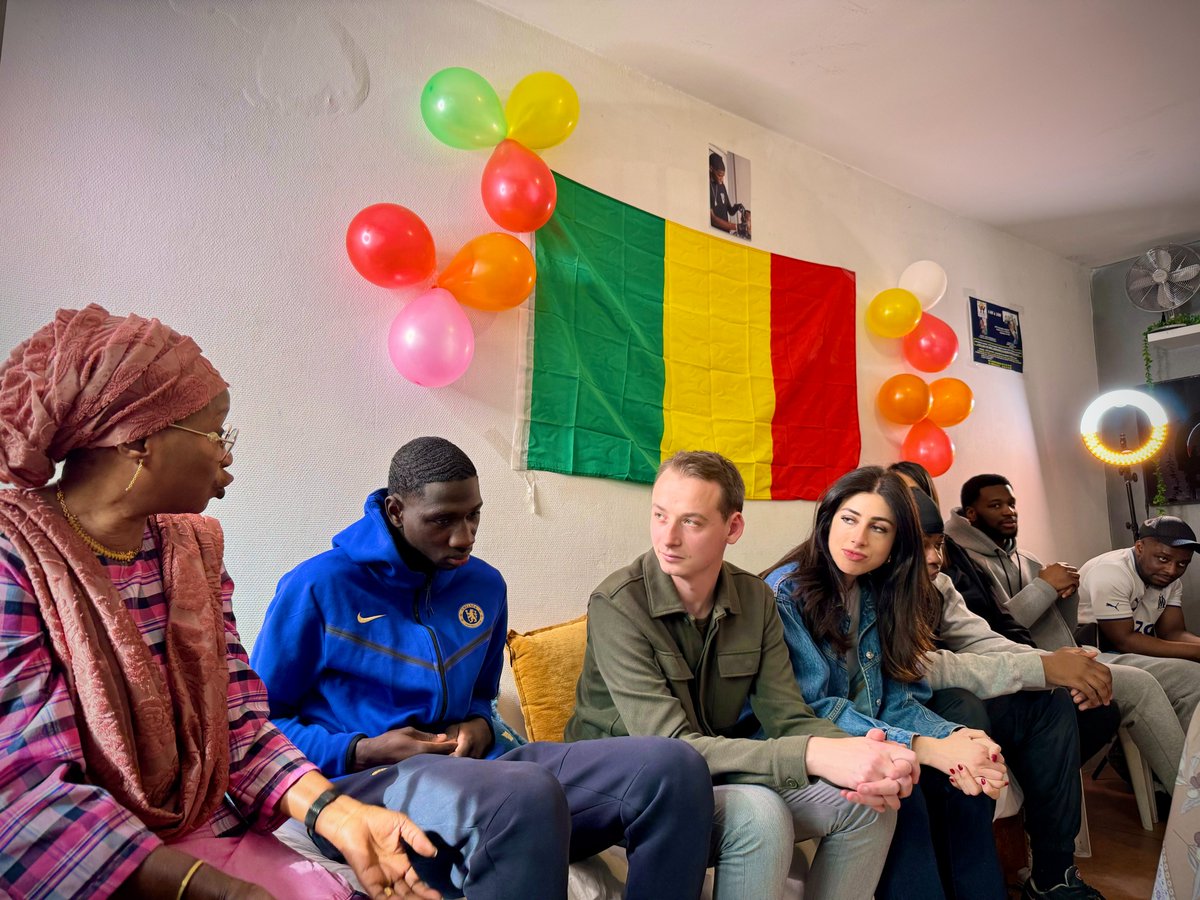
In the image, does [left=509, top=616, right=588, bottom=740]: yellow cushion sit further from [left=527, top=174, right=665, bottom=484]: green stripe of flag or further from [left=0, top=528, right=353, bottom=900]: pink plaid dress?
[left=0, top=528, right=353, bottom=900]: pink plaid dress

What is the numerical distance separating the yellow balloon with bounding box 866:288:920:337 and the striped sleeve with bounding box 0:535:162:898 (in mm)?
3702

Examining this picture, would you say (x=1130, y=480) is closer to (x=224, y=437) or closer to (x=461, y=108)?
(x=461, y=108)

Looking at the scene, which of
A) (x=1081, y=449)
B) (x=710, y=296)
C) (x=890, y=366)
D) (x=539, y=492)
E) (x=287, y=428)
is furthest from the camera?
(x=1081, y=449)

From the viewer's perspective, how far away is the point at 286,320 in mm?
2344

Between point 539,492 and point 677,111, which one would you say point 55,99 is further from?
point 677,111

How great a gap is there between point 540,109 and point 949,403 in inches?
103

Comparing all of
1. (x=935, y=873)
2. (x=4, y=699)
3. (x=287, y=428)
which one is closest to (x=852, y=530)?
(x=935, y=873)

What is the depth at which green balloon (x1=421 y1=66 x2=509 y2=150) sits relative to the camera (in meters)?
2.51

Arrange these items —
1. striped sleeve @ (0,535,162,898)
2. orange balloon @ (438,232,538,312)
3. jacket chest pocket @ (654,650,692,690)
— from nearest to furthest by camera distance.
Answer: striped sleeve @ (0,535,162,898)
jacket chest pocket @ (654,650,692,690)
orange balloon @ (438,232,538,312)

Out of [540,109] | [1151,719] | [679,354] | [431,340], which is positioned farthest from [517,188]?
[1151,719]

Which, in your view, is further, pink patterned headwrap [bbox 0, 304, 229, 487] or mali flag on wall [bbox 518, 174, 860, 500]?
mali flag on wall [bbox 518, 174, 860, 500]

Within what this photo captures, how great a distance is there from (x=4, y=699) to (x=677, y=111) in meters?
3.14

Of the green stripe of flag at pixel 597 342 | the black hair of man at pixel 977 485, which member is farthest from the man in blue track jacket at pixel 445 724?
the black hair of man at pixel 977 485

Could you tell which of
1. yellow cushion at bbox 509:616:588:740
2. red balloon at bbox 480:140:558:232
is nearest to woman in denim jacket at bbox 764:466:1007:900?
yellow cushion at bbox 509:616:588:740
